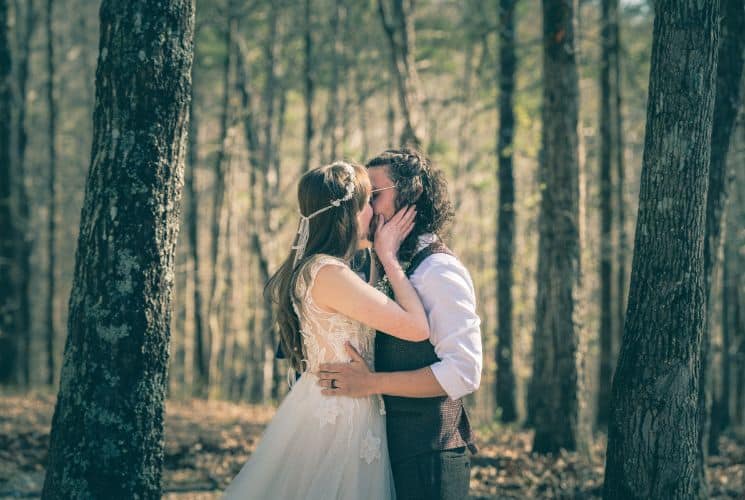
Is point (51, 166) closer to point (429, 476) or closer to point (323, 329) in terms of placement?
point (323, 329)

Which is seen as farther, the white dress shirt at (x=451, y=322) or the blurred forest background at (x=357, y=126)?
the blurred forest background at (x=357, y=126)

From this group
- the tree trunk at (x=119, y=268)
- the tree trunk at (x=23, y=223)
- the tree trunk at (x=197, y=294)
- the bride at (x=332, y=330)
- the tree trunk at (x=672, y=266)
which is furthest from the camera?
the tree trunk at (x=197, y=294)

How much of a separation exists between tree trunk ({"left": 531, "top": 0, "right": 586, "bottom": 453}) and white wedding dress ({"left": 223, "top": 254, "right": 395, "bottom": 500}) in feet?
15.2

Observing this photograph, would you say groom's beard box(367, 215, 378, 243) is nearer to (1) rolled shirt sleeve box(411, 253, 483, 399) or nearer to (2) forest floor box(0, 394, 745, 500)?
(1) rolled shirt sleeve box(411, 253, 483, 399)

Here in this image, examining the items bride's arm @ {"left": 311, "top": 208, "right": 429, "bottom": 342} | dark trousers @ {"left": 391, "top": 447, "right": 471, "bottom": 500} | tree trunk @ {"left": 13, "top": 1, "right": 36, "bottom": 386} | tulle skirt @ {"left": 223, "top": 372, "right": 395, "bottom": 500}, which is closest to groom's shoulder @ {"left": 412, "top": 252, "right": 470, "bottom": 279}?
bride's arm @ {"left": 311, "top": 208, "right": 429, "bottom": 342}

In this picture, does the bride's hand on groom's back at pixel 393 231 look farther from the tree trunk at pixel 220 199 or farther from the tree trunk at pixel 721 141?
the tree trunk at pixel 220 199

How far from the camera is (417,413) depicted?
4.01m

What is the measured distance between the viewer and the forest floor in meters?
7.52

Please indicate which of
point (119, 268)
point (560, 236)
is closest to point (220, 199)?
point (560, 236)

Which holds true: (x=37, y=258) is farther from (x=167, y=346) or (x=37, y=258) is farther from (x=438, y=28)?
(x=167, y=346)

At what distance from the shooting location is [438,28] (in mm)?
16812

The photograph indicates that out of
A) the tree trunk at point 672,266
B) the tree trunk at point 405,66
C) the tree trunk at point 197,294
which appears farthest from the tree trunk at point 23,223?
the tree trunk at point 672,266

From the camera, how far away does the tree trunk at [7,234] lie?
14.0 m

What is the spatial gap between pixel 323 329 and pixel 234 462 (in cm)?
505
